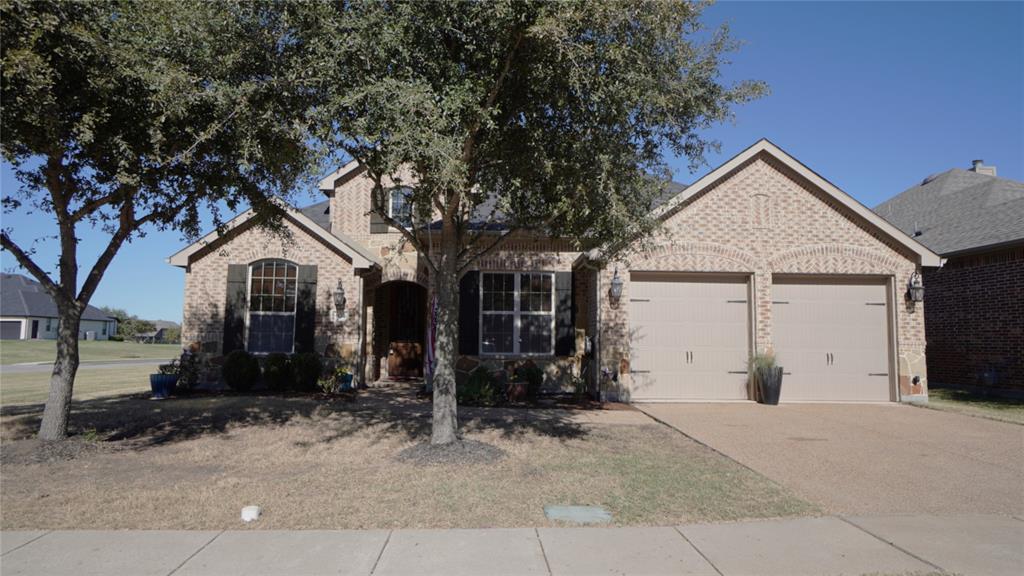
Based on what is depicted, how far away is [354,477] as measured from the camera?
684cm

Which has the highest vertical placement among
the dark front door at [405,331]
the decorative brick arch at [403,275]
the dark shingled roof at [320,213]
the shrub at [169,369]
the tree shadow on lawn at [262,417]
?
the dark shingled roof at [320,213]

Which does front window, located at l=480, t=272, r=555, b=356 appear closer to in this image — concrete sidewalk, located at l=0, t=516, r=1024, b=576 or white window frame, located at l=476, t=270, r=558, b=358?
white window frame, located at l=476, t=270, r=558, b=358

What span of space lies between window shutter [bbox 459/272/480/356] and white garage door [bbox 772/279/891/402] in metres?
6.82

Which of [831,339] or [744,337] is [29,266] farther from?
[831,339]

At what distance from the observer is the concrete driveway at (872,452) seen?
6.31m

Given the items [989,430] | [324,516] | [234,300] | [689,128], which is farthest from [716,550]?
[234,300]

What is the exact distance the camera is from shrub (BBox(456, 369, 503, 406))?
41.4ft

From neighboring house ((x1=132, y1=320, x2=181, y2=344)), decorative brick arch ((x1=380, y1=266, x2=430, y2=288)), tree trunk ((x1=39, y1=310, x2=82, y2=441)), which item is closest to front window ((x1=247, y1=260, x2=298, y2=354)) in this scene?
decorative brick arch ((x1=380, y1=266, x2=430, y2=288))

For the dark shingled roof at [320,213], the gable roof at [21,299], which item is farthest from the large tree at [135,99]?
the gable roof at [21,299]

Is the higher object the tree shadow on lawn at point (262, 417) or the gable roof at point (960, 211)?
→ the gable roof at point (960, 211)

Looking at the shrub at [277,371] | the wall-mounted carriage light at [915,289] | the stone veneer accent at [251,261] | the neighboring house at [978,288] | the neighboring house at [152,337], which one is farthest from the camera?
the neighboring house at [152,337]

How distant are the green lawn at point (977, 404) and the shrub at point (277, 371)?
14.3 m

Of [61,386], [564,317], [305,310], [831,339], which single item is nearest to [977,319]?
[831,339]

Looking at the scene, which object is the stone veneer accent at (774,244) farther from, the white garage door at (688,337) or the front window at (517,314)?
the front window at (517,314)
